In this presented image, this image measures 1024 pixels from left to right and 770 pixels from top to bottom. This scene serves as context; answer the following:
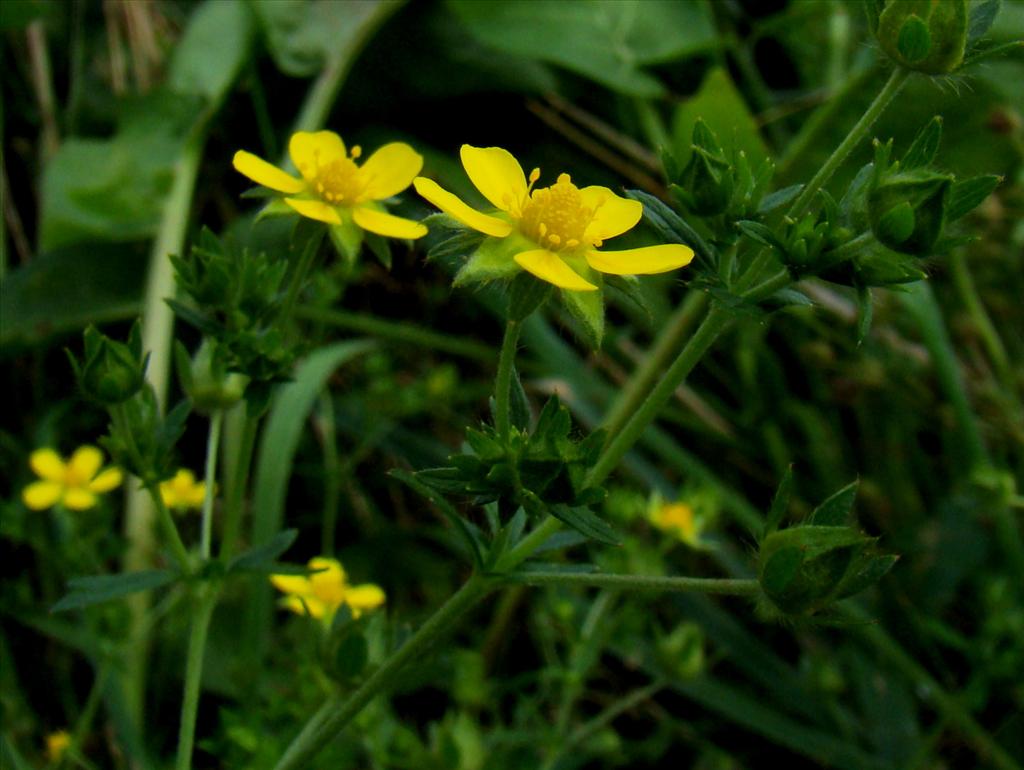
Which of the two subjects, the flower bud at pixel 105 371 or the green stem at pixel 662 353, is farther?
the green stem at pixel 662 353

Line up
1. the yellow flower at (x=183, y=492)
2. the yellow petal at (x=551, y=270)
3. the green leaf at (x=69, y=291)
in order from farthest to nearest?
the green leaf at (x=69, y=291) < the yellow flower at (x=183, y=492) < the yellow petal at (x=551, y=270)

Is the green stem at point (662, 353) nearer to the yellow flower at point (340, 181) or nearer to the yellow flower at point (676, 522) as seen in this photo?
the yellow flower at point (676, 522)

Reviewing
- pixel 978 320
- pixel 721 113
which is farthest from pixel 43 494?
pixel 978 320

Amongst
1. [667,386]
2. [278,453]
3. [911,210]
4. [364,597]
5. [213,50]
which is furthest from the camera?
[213,50]

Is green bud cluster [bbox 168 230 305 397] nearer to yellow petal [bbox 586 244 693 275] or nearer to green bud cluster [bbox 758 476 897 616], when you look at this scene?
yellow petal [bbox 586 244 693 275]

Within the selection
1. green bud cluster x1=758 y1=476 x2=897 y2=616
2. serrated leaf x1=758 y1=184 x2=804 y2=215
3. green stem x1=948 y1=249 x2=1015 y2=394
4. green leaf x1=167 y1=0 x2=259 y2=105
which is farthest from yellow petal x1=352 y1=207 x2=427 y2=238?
green stem x1=948 y1=249 x2=1015 y2=394

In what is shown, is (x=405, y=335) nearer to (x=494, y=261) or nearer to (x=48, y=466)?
(x=48, y=466)

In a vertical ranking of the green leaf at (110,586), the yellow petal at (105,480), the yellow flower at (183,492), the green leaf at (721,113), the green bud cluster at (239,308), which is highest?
the green bud cluster at (239,308)

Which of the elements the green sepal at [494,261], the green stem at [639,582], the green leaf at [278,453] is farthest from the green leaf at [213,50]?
the green stem at [639,582]
